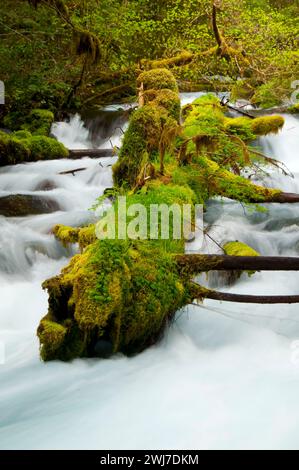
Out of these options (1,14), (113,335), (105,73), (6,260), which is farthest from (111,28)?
(113,335)

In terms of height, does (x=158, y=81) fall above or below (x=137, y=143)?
above

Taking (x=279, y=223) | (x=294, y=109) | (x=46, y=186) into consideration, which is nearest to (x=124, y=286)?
(x=279, y=223)

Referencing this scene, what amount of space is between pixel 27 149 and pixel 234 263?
7594 millimetres

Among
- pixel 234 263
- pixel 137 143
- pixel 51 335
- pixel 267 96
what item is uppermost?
pixel 267 96

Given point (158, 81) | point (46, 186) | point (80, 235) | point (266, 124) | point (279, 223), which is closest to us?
point (80, 235)

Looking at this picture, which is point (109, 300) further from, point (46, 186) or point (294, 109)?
point (294, 109)

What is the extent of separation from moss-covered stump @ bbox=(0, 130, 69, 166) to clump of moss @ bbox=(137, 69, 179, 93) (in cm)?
322

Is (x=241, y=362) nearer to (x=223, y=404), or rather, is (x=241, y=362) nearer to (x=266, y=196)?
(x=223, y=404)

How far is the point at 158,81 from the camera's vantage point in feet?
25.5

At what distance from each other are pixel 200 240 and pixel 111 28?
28.1 feet

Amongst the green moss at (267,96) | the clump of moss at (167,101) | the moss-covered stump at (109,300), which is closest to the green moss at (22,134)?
the clump of moss at (167,101)

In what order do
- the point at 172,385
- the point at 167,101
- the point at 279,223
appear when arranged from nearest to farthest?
the point at 172,385 → the point at 167,101 → the point at 279,223

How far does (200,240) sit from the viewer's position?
579 cm
